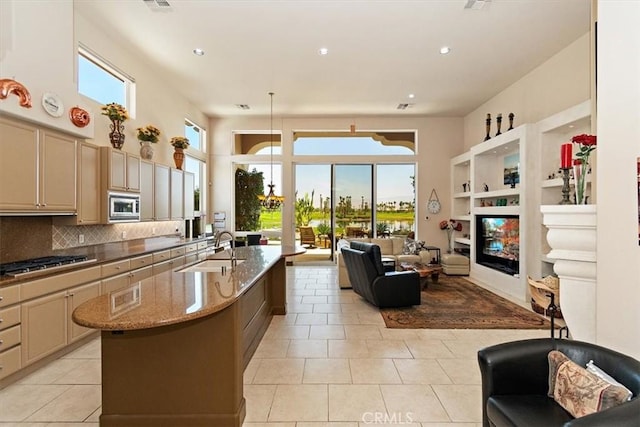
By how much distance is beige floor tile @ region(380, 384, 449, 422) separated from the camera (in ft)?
7.70

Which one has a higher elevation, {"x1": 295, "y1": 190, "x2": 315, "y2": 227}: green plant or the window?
the window

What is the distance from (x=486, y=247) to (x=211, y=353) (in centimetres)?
613

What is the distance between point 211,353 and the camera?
2.14 meters

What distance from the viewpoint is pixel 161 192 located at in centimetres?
553

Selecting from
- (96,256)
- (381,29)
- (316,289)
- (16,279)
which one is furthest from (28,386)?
(381,29)

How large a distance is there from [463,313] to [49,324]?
487cm

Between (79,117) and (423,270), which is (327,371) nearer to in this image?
(423,270)

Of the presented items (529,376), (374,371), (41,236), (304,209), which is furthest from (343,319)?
(304,209)

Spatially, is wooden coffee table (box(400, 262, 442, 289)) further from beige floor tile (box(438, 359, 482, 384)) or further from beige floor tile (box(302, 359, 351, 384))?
beige floor tile (box(302, 359, 351, 384))

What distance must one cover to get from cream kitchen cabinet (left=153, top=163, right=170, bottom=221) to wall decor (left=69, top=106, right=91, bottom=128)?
5.45 ft

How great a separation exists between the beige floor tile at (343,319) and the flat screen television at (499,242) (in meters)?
3.11

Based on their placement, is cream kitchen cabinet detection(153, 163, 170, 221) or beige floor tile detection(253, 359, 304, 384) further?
cream kitchen cabinet detection(153, 163, 170, 221)

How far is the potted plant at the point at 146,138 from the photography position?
5.18m

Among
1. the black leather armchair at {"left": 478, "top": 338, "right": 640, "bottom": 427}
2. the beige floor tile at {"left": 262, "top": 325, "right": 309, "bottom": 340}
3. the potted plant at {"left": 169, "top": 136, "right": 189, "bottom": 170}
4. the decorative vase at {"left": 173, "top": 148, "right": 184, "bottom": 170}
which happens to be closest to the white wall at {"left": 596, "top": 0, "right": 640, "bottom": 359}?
the black leather armchair at {"left": 478, "top": 338, "right": 640, "bottom": 427}
